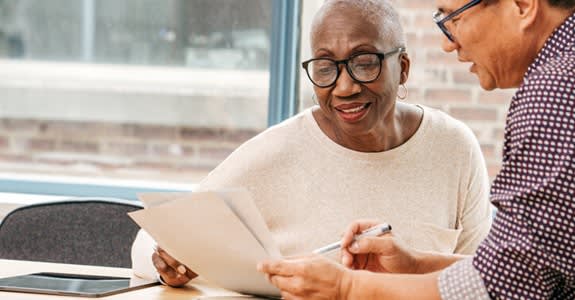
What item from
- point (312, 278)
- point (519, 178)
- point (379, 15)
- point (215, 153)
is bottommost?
point (215, 153)

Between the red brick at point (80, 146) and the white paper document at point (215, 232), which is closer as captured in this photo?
the white paper document at point (215, 232)

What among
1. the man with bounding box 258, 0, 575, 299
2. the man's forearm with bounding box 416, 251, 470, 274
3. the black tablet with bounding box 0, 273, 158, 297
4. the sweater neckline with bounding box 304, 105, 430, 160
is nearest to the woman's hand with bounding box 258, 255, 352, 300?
the man with bounding box 258, 0, 575, 299

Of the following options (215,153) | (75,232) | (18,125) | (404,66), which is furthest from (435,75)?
(18,125)

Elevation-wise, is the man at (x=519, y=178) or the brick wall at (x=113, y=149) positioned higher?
the man at (x=519, y=178)

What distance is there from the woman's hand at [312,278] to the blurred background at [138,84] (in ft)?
6.18

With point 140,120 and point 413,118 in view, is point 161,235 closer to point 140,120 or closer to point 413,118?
point 413,118

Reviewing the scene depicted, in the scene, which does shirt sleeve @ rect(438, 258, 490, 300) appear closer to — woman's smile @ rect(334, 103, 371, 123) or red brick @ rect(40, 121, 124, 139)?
woman's smile @ rect(334, 103, 371, 123)

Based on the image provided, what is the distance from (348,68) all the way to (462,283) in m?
0.85

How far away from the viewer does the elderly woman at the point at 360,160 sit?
2211mm

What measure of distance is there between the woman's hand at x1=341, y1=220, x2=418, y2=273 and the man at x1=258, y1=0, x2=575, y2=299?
0.24 metres

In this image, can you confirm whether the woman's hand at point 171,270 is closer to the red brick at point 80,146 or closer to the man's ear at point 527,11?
the man's ear at point 527,11

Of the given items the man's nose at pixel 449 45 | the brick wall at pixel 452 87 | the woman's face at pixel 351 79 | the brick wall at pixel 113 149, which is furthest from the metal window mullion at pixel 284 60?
the man's nose at pixel 449 45

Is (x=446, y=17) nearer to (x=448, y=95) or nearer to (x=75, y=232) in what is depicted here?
(x=75, y=232)

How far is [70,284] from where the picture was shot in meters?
2.05
